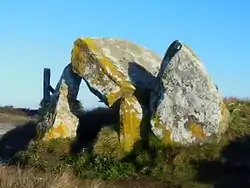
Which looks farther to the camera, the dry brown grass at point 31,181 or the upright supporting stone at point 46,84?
the upright supporting stone at point 46,84

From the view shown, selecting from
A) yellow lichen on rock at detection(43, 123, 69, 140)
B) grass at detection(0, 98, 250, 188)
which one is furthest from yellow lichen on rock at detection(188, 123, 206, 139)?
yellow lichen on rock at detection(43, 123, 69, 140)

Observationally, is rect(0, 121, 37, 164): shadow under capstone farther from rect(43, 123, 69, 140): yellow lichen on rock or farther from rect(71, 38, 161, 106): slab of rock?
rect(71, 38, 161, 106): slab of rock

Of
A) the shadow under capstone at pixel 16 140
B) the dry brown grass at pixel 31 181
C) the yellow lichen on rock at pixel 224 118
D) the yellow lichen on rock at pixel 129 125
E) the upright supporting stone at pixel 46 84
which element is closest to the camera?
the dry brown grass at pixel 31 181

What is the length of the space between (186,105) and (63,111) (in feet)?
15.6

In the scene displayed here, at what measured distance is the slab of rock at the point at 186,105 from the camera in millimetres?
17094

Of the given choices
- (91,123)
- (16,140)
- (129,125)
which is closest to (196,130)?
(129,125)

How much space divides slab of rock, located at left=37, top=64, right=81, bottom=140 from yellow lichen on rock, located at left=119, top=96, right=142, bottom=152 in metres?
2.67

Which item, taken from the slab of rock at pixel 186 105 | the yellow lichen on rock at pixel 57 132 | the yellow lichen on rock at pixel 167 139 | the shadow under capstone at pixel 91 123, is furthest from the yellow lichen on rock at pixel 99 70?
the yellow lichen on rock at pixel 167 139

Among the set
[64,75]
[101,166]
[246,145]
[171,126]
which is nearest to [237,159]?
[246,145]

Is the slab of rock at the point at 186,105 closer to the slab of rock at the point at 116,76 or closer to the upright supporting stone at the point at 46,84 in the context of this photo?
the slab of rock at the point at 116,76

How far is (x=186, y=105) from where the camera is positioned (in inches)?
691

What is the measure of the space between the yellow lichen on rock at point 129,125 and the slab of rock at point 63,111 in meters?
2.67

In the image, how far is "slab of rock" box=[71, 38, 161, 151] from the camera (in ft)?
58.7

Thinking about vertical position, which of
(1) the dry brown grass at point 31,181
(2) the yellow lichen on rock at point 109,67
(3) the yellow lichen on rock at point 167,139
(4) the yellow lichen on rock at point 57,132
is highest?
(2) the yellow lichen on rock at point 109,67
